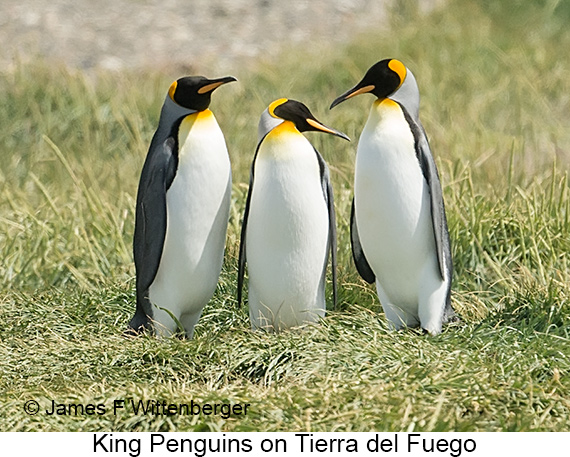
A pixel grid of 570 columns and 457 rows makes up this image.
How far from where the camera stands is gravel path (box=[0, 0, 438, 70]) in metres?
11.0

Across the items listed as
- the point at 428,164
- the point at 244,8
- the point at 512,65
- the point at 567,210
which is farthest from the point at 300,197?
the point at 244,8

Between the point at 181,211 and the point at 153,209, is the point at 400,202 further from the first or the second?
the point at 153,209

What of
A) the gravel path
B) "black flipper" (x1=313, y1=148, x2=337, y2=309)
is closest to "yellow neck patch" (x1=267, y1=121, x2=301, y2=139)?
"black flipper" (x1=313, y1=148, x2=337, y2=309)

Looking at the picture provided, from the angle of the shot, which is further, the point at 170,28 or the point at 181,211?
the point at 170,28

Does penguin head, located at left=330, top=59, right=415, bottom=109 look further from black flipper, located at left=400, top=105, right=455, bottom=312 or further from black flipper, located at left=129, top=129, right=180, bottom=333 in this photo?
black flipper, located at left=129, top=129, right=180, bottom=333

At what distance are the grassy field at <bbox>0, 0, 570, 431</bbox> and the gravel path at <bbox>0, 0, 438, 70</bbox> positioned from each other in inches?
56.3

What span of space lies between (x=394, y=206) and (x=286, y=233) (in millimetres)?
468

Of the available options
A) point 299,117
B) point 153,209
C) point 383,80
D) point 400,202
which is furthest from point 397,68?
point 153,209

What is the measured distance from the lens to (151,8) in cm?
1220

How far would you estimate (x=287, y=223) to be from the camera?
3.98 m

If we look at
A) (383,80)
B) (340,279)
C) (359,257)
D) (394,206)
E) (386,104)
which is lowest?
(340,279)

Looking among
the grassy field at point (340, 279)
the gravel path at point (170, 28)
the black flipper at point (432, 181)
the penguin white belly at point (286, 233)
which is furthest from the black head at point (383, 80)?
the gravel path at point (170, 28)

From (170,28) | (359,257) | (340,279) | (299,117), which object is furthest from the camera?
(170,28)

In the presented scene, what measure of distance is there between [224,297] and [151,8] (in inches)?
328
